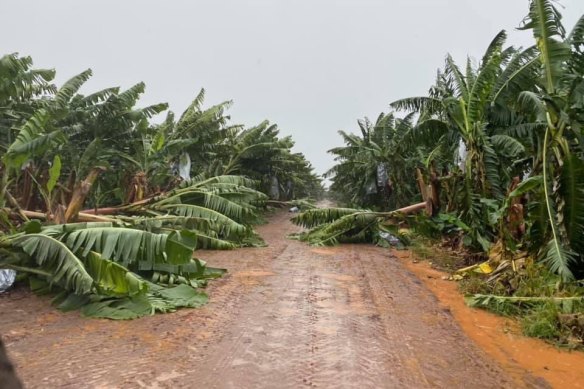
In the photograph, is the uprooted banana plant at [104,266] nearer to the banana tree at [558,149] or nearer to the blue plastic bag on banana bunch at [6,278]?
the blue plastic bag on banana bunch at [6,278]

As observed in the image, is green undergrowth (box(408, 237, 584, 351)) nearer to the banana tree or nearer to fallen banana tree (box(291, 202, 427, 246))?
the banana tree

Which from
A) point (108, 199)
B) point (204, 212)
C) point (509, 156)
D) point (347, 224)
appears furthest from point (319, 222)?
point (108, 199)

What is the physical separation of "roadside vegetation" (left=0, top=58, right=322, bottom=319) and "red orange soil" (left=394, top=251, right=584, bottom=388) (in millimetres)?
3686

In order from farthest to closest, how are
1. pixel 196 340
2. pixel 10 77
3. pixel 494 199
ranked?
pixel 494 199
pixel 10 77
pixel 196 340

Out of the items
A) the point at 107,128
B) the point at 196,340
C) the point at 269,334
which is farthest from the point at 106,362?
the point at 107,128

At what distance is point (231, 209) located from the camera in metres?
11.8

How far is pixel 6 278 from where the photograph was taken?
6.27 m

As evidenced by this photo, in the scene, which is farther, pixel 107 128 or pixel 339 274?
pixel 107 128

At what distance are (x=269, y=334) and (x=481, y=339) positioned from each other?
255 cm

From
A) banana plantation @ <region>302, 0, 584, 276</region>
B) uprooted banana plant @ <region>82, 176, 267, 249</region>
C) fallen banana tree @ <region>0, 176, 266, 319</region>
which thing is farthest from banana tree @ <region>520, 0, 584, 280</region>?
uprooted banana plant @ <region>82, 176, 267, 249</region>

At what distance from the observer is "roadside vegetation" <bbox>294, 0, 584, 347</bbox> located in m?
6.62

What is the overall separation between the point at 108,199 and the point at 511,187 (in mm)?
11939

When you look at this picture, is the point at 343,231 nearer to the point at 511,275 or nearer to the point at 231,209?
the point at 231,209

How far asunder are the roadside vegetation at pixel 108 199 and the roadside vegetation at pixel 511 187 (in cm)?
437
